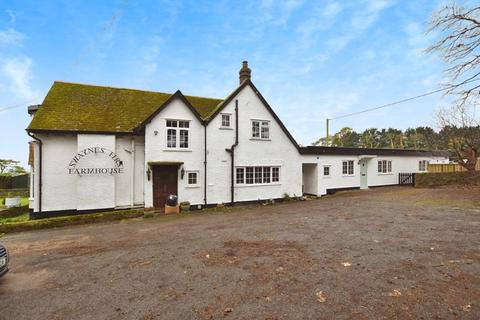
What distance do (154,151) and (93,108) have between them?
5.64m

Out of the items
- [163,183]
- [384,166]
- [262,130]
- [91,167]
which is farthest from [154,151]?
[384,166]

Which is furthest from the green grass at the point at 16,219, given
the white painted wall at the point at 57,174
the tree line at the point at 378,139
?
the tree line at the point at 378,139

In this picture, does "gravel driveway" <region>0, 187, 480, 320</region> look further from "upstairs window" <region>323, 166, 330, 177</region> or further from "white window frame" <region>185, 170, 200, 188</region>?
"upstairs window" <region>323, 166, 330, 177</region>

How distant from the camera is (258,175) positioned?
730 inches

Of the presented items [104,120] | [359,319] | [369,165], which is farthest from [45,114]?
[369,165]

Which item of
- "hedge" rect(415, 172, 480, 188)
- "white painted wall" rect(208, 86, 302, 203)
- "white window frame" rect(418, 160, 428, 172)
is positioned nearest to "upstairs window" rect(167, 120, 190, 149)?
"white painted wall" rect(208, 86, 302, 203)

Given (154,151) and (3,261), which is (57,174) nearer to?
(154,151)

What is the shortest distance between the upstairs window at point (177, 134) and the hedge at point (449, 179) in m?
22.4

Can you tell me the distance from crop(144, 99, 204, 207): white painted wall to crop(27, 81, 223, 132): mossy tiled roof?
53.1 inches

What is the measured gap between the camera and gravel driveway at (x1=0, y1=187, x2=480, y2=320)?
14.7 ft

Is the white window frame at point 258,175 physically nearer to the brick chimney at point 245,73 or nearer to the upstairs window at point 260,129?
the upstairs window at point 260,129

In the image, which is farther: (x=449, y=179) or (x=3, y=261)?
(x=449, y=179)

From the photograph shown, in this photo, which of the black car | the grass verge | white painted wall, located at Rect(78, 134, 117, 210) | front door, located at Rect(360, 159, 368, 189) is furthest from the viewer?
front door, located at Rect(360, 159, 368, 189)

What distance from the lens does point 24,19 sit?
11734 millimetres
